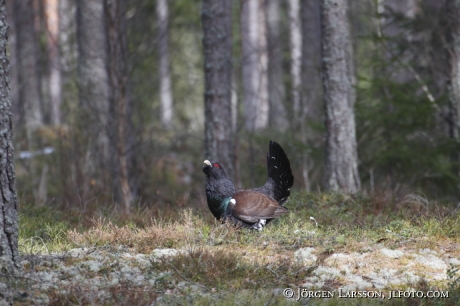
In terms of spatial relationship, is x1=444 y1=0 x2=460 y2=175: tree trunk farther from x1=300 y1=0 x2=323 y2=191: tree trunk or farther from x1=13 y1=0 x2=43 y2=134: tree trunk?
x1=13 y1=0 x2=43 y2=134: tree trunk

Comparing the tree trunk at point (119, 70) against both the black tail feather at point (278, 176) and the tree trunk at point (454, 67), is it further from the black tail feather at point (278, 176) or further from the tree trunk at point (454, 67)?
the tree trunk at point (454, 67)

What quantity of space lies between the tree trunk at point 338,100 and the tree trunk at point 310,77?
9.22 feet

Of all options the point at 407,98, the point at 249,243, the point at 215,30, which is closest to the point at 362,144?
the point at 407,98

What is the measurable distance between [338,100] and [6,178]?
5.70 meters

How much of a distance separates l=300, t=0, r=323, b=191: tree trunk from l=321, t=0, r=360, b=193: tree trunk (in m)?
2.81

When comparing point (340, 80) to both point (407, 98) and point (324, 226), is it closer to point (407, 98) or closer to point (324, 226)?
point (407, 98)

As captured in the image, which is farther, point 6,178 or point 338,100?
point 338,100

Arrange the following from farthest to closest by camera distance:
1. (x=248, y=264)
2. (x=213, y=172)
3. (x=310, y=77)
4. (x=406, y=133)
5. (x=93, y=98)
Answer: (x=310, y=77), (x=93, y=98), (x=406, y=133), (x=213, y=172), (x=248, y=264)

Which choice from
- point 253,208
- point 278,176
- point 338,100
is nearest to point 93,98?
point 338,100

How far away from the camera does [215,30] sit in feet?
34.3

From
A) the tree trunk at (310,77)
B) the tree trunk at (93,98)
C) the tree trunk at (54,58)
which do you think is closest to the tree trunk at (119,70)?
the tree trunk at (93,98)

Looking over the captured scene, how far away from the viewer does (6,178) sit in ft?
15.2

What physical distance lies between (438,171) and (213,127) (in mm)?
4084

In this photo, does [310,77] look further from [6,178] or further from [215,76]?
[6,178]
